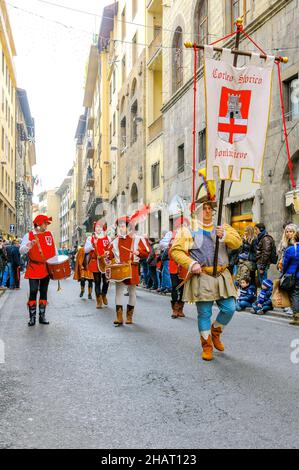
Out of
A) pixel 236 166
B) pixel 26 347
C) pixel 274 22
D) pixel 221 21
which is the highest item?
pixel 221 21

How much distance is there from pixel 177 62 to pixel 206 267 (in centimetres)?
2076

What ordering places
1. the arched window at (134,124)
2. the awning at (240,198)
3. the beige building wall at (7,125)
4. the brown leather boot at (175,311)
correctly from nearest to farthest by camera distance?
1. the brown leather boot at (175,311)
2. the awning at (240,198)
3. the arched window at (134,124)
4. the beige building wall at (7,125)

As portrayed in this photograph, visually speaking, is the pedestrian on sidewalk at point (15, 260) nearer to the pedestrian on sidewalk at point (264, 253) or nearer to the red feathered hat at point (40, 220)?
the pedestrian on sidewalk at point (264, 253)

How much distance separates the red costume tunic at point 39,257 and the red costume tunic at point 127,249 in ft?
3.30

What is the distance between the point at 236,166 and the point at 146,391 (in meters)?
3.21

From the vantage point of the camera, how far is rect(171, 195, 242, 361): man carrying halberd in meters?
6.13

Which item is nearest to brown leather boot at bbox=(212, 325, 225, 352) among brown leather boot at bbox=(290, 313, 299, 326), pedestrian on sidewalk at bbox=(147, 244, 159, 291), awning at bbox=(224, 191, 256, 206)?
brown leather boot at bbox=(290, 313, 299, 326)

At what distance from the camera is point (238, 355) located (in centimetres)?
643

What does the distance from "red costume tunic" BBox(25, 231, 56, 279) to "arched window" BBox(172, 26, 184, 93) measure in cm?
1706

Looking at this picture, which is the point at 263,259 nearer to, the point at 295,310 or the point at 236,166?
the point at 295,310

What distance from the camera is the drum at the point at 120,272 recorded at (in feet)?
29.4

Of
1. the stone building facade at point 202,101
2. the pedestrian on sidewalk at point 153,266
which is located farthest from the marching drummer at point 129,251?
the pedestrian on sidewalk at point 153,266

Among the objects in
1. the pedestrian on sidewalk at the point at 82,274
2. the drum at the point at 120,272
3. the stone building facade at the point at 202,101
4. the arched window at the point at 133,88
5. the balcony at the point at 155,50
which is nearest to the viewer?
the drum at the point at 120,272
